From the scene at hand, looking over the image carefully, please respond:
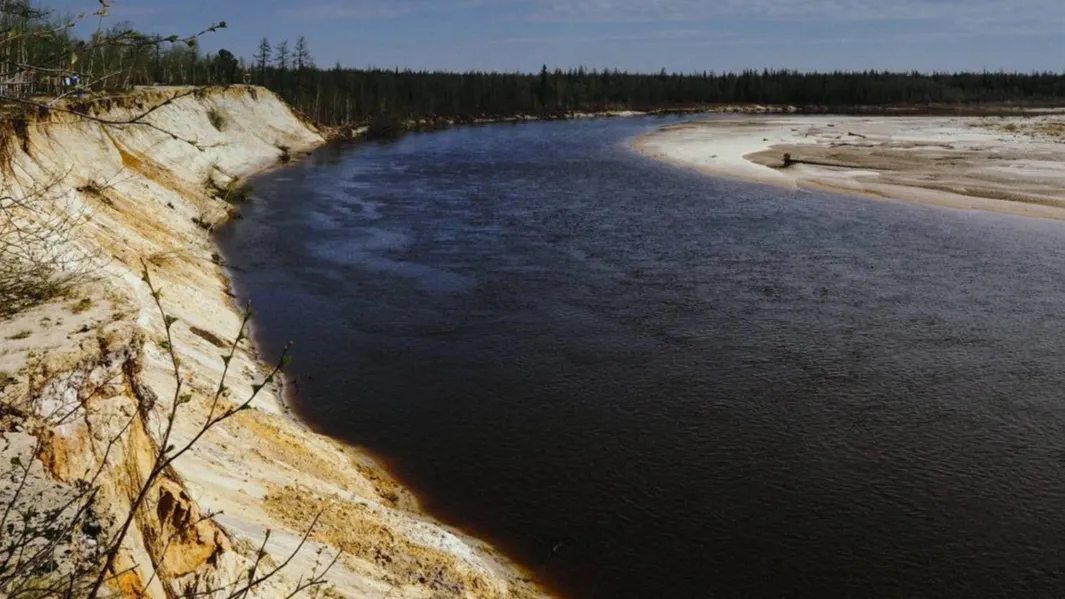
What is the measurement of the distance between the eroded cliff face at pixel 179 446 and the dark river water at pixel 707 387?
128 centimetres

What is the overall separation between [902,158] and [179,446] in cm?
4757

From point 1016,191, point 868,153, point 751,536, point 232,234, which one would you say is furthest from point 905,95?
point 751,536

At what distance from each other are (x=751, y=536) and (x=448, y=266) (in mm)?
14981

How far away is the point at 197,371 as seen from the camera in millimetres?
13352

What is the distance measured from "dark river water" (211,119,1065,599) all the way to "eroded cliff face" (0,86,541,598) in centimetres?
128

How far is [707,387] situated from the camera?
15.9m

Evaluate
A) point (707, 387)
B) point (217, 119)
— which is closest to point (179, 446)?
point (707, 387)

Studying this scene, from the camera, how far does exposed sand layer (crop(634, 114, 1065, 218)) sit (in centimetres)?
3653

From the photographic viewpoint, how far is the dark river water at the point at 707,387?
1125 cm

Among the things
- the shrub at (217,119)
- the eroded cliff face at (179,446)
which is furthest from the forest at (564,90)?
the eroded cliff face at (179,446)

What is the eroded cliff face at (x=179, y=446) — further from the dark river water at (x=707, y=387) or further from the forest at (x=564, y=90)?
the forest at (x=564, y=90)

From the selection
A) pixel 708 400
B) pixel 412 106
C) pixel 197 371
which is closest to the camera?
pixel 197 371

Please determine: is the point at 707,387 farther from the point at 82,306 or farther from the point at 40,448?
the point at 40,448

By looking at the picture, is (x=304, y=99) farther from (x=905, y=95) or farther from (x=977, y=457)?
(x=905, y=95)
